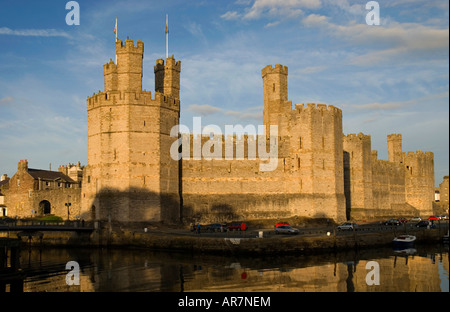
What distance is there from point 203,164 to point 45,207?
27638 millimetres

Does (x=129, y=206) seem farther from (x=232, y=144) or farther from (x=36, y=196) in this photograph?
(x=36, y=196)

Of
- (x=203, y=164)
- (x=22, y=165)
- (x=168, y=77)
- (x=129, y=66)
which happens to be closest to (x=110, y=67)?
(x=129, y=66)

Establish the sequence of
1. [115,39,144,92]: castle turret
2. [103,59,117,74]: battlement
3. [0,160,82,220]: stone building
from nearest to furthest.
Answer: [115,39,144,92]: castle turret < [103,59,117,74]: battlement < [0,160,82,220]: stone building

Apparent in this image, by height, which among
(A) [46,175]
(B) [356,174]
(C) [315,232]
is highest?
(A) [46,175]

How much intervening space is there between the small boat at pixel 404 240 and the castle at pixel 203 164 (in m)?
10.7

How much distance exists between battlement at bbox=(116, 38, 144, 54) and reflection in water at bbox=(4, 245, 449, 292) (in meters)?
20.4

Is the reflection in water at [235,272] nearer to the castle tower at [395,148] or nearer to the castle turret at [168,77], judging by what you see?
the castle turret at [168,77]

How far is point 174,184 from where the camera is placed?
2094 inches

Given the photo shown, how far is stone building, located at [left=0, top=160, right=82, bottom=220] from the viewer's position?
2653 inches

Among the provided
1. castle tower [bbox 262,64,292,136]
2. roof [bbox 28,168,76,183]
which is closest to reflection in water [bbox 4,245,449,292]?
castle tower [bbox 262,64,292,136]

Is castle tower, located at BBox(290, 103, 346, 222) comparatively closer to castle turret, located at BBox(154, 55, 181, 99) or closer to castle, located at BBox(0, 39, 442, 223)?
castle, located at BBox(0, 39, 442, 223)

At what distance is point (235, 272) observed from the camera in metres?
33.1

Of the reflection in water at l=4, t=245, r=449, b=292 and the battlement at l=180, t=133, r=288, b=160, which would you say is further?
the battlement at l=180, t=133, r=288, b=160
